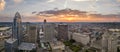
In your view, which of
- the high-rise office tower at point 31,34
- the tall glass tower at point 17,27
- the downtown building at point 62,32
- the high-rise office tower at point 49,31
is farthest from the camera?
the downtown building at point 62,32

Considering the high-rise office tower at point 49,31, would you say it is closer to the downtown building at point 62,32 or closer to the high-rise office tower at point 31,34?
the downtown building at point 62,32

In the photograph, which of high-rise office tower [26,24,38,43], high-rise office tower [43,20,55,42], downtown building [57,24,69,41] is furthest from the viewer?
downtown building [57,24,69,41]

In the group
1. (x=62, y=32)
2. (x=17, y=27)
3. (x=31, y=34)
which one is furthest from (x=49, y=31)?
(x=17, y=27)

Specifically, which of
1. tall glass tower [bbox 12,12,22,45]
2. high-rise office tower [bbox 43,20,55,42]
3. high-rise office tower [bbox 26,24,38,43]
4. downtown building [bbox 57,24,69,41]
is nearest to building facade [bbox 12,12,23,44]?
tall glass tower [bbox 12,12,22,45]

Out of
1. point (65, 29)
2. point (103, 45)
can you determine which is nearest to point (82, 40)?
point (65, 29)

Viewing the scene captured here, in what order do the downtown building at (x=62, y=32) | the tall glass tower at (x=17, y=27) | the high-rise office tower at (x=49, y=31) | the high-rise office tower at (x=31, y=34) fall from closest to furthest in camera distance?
the tall glass tower at (x=17, y=27) < the high-rise office tower at (x=31, y=34) < the high-rise office tower at (x=49, y=31) < the downtown building at (x=62, y=32)

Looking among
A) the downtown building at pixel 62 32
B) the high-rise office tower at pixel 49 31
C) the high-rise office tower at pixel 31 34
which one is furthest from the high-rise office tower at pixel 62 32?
the high-rise office tower at pixel 31 34

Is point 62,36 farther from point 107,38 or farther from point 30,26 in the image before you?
point 107,38

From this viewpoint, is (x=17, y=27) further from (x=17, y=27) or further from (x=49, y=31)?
(x=49, y=31)

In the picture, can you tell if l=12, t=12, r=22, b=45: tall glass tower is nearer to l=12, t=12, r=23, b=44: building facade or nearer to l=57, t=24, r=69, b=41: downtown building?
l=12, t=12, r=23, b=44: building facade

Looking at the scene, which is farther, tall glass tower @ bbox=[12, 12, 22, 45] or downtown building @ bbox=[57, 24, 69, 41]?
downtown building @ bbox=[57, 24, 69, 41]

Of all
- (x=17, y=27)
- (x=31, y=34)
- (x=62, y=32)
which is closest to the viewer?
(x=17, y=27)
